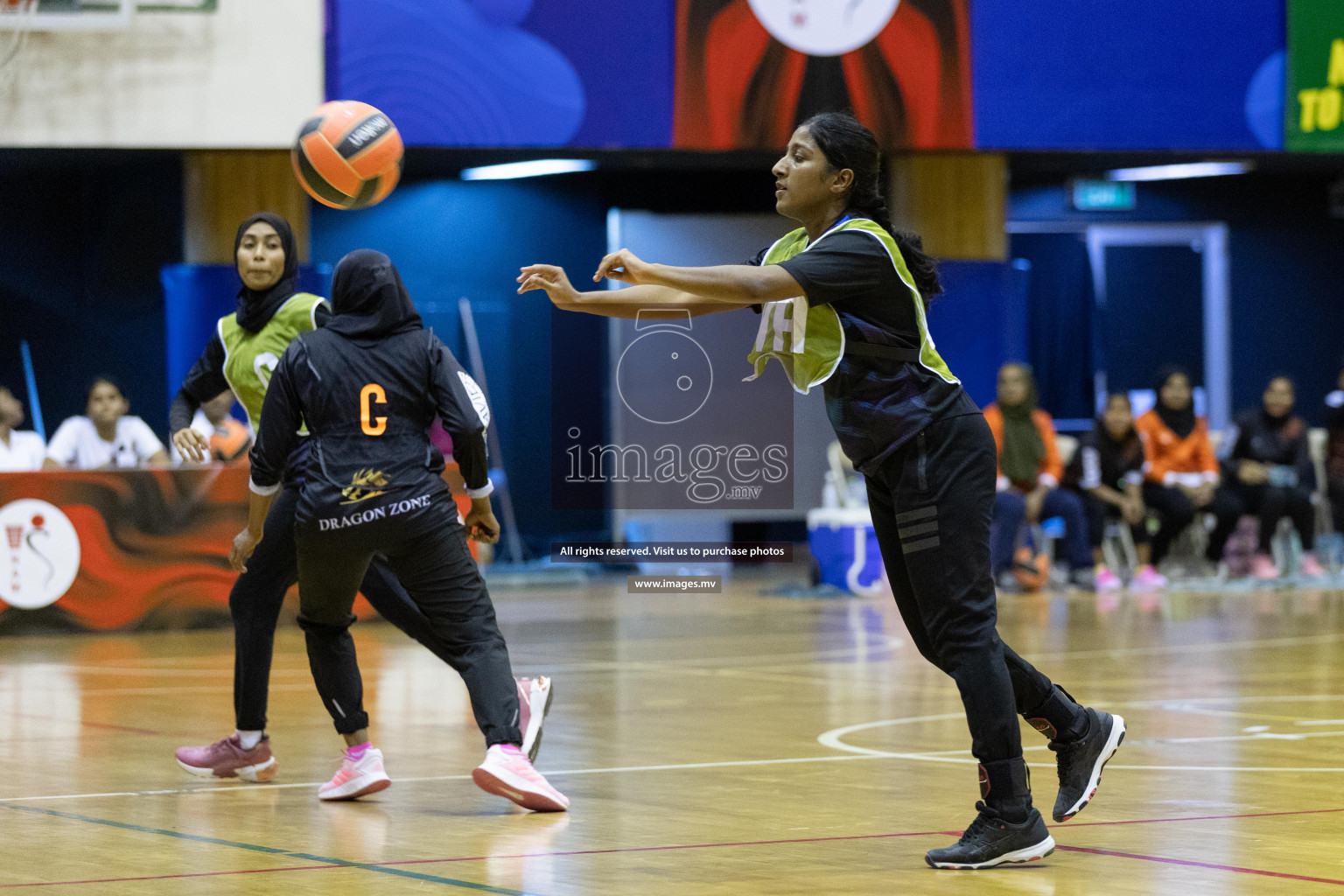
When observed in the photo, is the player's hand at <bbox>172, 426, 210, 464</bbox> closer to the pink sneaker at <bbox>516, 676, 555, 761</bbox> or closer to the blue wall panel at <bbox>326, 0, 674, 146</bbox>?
the pink sneaker at <bbox>516, 676, 555, 761</bbox>

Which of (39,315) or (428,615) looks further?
(39,315)

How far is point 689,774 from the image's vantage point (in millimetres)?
6609

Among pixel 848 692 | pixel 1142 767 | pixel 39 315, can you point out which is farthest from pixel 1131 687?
pixel 39 315

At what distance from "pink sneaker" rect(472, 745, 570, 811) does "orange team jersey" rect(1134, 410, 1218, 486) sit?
11.8 m

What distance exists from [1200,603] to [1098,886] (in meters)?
10.4

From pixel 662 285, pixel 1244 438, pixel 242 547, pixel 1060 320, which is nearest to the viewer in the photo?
pixel 662 285

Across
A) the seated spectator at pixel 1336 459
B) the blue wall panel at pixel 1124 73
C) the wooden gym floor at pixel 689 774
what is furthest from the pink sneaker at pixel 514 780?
the seated spectator at pixel 1336 459

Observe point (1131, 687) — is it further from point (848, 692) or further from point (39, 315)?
point (39, 315)

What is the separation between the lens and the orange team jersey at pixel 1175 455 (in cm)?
1672

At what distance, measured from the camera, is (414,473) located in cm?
589

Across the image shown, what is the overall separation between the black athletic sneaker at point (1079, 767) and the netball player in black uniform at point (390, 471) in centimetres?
162

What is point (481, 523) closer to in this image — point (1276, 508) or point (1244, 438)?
point (1276, 508)

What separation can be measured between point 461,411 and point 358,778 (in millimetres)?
1311

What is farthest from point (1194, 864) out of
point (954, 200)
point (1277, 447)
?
point (954, 200)
